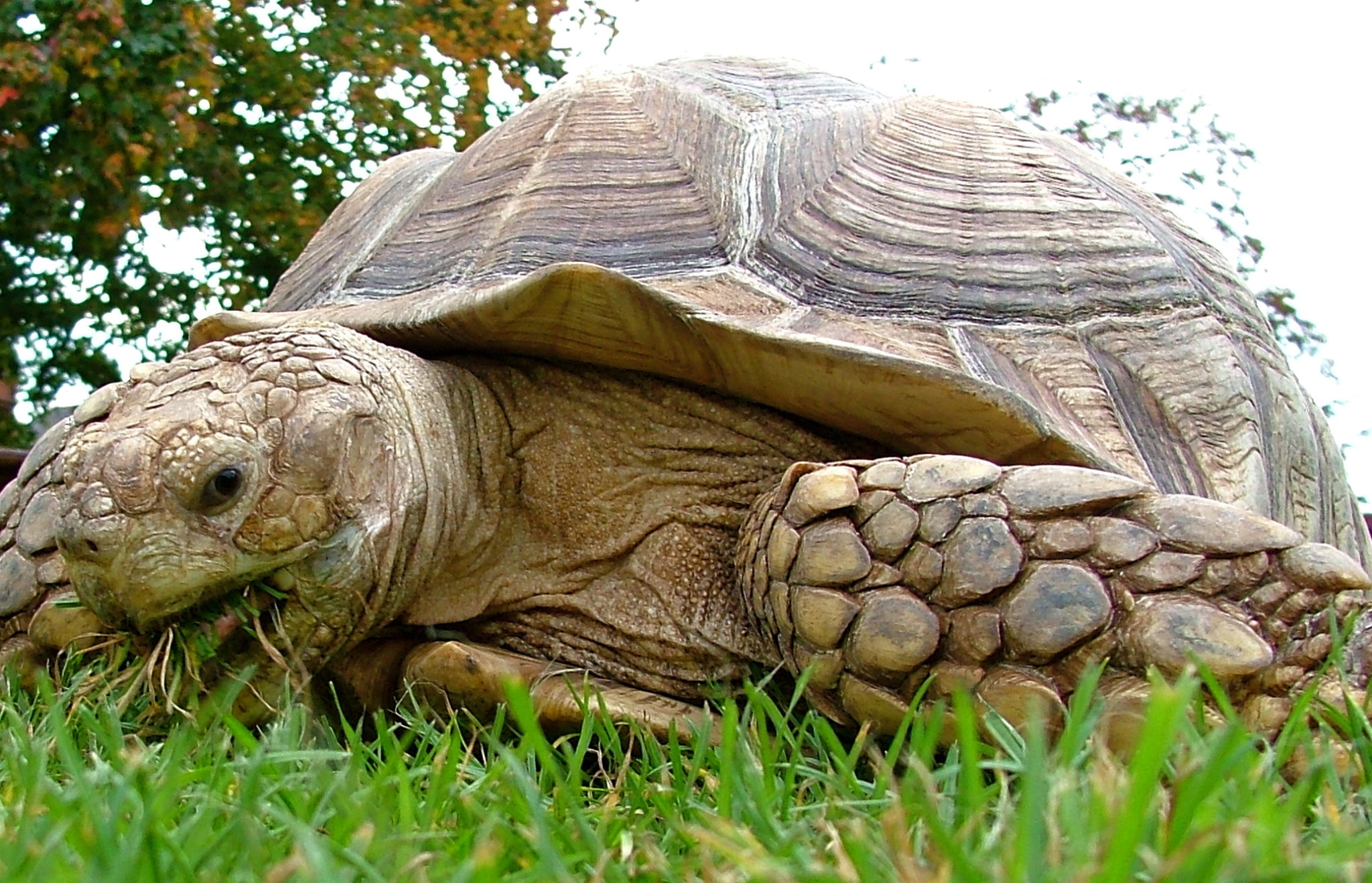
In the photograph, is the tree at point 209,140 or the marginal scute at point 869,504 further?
the tree at point 209,140

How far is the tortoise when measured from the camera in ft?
5.94

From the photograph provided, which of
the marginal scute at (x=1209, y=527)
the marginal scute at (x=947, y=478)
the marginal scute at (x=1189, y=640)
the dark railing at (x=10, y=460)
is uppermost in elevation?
the marginal scute at (x=947, y=478)

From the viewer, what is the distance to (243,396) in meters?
1.99

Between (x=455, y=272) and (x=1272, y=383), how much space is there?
1.66m

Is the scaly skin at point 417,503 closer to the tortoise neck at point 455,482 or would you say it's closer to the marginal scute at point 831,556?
the tortoise neck at point 455,482

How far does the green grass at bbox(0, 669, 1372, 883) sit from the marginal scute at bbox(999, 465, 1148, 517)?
14.4 inches

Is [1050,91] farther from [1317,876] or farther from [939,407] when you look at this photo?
[1317,876]

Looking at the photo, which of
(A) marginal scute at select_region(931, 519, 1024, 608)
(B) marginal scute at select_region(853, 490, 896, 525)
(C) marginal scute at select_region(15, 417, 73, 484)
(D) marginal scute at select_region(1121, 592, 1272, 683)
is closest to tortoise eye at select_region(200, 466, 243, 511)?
(C) marginal scute at select_region(15, 417, 73, 484)

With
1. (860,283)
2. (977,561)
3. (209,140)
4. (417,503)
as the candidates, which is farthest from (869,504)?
(209,140)

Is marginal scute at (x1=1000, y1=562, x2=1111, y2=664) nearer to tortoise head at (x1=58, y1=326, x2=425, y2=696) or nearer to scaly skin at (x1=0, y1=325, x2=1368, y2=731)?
scaly skin at (x1=0, y1=325, x2=1368, y2=731)

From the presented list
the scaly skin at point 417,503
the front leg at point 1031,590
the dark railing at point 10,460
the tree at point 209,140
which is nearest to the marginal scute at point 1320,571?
the front leg at point 1031,590

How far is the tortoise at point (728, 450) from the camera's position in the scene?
1.81m

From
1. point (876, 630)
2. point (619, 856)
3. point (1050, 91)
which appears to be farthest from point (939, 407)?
point (1050, 91)

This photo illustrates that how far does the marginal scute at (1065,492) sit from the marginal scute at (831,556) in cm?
22
